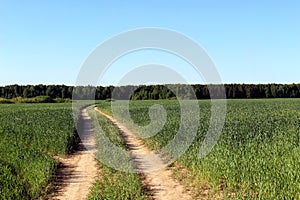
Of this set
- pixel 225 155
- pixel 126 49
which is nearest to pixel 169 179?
pixel 225 155

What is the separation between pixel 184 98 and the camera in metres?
66.9

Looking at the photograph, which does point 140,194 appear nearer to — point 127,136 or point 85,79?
point 85,79

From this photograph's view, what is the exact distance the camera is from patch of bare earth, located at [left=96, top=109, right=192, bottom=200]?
34.5 feet

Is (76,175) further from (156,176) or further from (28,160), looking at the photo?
(156,176)

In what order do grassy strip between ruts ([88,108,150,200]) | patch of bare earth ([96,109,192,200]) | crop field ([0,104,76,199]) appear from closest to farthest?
grassy strip between ruts ([88,108,150,200]) < crop field ([0,104,76,199]) < patch of bare earth ([96,109,192,200])

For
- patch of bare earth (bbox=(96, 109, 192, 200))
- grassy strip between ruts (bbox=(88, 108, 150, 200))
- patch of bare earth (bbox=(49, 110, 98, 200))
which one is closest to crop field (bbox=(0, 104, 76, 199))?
patch of bare earth (bbox=(49, 110, 98, 200))

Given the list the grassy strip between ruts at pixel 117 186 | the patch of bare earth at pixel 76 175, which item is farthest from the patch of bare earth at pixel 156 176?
the patch of bare earth at pixel 76 175

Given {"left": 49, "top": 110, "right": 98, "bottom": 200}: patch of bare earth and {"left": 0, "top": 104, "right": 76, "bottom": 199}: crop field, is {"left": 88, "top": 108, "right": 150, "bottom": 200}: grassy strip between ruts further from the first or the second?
{"left": 0, "top": 104, "right": 76, "bottom": 199}: crop field

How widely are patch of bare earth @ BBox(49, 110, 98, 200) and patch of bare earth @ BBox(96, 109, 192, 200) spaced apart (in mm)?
1743

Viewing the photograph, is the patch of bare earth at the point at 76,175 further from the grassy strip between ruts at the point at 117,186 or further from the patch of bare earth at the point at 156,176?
the patch of bare earth at the point at 156,176

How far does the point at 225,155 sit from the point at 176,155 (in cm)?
324

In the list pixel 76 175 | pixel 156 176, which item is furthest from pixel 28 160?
pixel 156 176

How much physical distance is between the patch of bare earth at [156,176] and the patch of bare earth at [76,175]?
1.74 meters

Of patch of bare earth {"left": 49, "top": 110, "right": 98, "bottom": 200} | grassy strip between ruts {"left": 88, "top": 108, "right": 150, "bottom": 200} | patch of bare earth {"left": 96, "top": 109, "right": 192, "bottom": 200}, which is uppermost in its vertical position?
grassy strip between ruts {"left": 88, "top": 108, "right": 150, "bottom": 200}
